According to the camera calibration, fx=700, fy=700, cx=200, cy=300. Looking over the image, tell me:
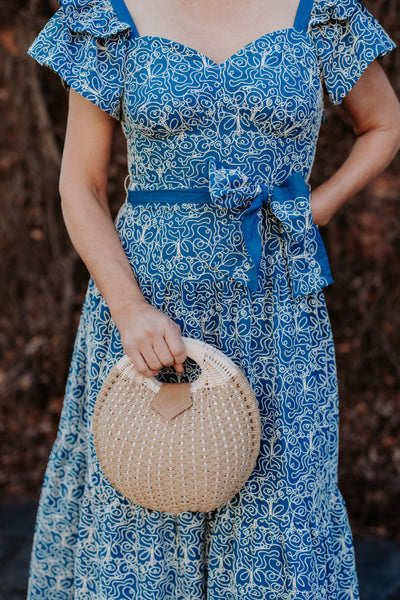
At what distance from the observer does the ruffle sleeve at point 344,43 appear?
4.63 feet

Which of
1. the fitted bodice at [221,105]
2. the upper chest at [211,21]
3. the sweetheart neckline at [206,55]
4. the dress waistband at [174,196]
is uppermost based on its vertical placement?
the upper chest at [211,21]

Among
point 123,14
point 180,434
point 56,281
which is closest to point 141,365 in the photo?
point 180,434

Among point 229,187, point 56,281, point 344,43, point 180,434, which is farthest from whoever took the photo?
point 56,281

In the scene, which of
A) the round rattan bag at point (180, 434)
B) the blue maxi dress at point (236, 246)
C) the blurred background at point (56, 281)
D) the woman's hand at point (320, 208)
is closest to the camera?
the round rattan bag at point (180, 434)

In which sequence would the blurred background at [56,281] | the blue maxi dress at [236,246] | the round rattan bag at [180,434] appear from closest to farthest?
the round rattan bag at [180,434] → the blue maxi dress at [236,246] → the blurred background at [56,281]

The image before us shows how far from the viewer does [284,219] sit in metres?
1.38

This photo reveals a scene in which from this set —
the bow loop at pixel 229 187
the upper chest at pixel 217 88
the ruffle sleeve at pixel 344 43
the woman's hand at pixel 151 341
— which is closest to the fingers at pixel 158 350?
the woman's hand at pixel 151 341

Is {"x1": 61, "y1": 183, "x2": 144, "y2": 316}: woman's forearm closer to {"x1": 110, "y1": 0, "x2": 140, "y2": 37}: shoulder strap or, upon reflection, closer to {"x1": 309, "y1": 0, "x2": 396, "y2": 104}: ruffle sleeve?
{"x1": 110, "y1": 0, "x2": 140, "y2": 37}: shoulder strap

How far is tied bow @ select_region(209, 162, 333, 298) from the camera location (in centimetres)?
134

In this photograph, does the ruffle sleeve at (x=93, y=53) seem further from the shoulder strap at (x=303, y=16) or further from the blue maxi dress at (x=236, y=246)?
the shoulder strap at (x=303, y=16)

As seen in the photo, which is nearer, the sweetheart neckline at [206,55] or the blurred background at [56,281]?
the sweetheart neckline at [206,55]

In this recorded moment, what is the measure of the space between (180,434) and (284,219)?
47 cm

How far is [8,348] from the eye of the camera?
11.3 feet

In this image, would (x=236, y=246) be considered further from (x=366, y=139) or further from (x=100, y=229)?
(x=366, y=139)
